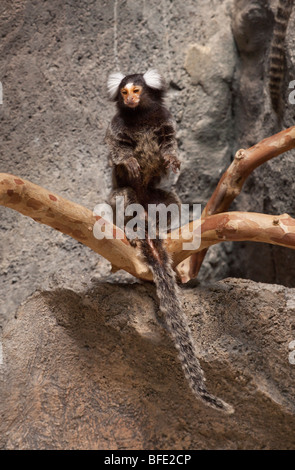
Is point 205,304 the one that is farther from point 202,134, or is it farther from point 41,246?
point 202,134

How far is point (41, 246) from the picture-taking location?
10.2 ft

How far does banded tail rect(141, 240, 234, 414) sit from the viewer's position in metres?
2.15

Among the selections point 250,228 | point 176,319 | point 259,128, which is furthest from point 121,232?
point 259,128

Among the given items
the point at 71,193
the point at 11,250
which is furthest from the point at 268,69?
the point at 11,250

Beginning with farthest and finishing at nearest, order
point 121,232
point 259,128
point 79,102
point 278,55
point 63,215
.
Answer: point 259,128, point 79,102, point 278,55, point 121,232, point 63,215

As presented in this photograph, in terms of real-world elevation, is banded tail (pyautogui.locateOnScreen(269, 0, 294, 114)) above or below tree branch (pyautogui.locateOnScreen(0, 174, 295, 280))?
above

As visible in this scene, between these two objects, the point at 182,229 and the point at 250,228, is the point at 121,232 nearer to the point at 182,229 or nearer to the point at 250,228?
the point at 182,229

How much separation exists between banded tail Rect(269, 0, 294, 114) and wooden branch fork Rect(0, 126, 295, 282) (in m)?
0.84
